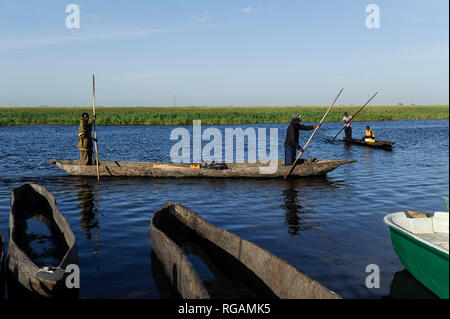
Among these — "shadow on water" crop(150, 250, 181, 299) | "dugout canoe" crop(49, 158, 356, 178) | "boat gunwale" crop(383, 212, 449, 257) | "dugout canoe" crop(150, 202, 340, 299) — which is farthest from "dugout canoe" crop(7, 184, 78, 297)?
"boat gunwale" crop(383, 212, 449, 257)

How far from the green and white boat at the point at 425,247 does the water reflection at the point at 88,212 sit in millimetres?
5041

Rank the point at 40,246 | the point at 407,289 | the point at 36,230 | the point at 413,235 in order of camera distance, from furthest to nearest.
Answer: the point at 36,230 < the point at 40,246 < the point at 407,289 < the point at 413,235

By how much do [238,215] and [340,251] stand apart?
299 cm

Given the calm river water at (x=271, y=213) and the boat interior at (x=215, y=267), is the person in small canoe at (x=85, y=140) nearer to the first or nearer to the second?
the calm river water at (x=271, y=213)

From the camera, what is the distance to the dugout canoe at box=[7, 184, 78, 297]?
183 inches

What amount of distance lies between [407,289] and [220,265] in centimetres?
281

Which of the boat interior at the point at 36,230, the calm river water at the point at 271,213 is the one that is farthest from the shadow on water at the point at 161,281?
the boat interior at the point at 36,230

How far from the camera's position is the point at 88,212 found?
31.1ft

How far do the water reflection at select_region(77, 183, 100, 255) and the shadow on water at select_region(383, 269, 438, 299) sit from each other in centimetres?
490

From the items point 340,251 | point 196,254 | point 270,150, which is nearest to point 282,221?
point 340,251

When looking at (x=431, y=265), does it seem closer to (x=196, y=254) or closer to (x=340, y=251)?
(x=340, y=251)

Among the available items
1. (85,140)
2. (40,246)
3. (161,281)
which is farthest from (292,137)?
(40,246)

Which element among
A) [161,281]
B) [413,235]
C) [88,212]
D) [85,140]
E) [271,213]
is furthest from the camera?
[85,140]

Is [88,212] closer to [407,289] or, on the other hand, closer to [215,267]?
[215,267]
